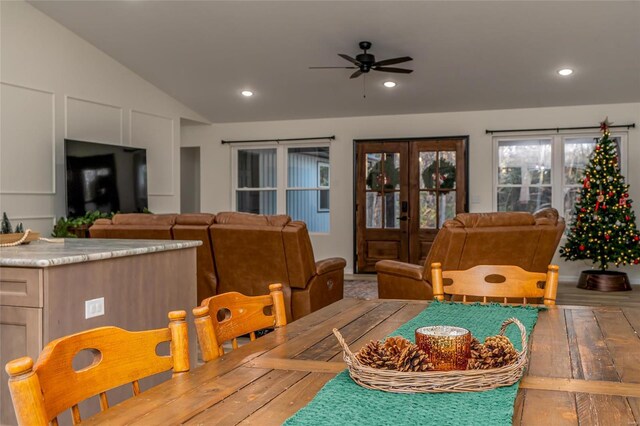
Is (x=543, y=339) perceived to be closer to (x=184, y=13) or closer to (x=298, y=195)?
(x=184, y=13)

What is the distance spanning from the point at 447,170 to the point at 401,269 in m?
4.33

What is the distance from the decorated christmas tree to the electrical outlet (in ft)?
21.4

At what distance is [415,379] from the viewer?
1059mm

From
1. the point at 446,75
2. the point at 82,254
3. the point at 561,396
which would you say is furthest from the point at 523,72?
the point at 561,396

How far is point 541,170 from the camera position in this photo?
870 centimetres

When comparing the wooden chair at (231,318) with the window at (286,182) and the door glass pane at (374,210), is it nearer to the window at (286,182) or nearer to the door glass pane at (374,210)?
the door glass pane at (374,210)

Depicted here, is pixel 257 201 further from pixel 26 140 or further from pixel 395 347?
pixel 395 347

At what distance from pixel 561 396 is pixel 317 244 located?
8.63 m

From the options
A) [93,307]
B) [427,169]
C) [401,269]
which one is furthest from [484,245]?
[427,169]

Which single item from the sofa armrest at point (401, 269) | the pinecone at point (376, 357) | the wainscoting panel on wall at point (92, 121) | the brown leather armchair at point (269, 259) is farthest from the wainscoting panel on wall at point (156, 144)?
the pinecone at point (376, 357)

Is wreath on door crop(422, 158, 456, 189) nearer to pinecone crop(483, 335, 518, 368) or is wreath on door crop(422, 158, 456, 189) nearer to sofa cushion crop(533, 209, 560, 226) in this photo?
sofa cushion crop(533, 209, 560, 226)

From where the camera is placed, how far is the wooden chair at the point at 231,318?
4.81ft

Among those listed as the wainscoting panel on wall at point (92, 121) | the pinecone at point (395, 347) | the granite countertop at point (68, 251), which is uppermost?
the wainscoting panel on wall at point (92, 121)

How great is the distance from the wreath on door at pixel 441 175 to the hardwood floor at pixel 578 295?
1.92 meters
